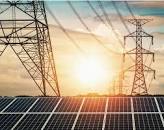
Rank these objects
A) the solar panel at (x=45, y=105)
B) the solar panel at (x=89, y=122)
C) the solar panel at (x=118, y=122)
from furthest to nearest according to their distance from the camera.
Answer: the solar panel at (x=45, y=105), the solar panel at (x=89, y=122), the solar panel at (x=118, y=122)

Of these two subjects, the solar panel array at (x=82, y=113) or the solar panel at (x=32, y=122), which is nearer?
the solar panel array at (x=82, y=113)

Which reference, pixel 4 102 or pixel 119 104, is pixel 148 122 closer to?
pixel 119 104

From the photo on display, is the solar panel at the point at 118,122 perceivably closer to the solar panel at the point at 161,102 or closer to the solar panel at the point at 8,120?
the solar panel at the point at 161,102

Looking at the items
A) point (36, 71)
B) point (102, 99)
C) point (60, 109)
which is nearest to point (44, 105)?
point (60, 109)

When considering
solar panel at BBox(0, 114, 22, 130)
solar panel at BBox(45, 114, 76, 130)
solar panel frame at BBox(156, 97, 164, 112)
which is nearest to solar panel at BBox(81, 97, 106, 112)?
solar panel at BBox(45, 114, 76, 130)

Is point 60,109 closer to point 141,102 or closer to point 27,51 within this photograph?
point 141,102

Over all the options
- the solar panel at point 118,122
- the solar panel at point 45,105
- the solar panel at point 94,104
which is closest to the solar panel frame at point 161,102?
the solar panel at point 118,122

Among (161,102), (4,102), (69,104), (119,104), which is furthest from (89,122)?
(4,102)
